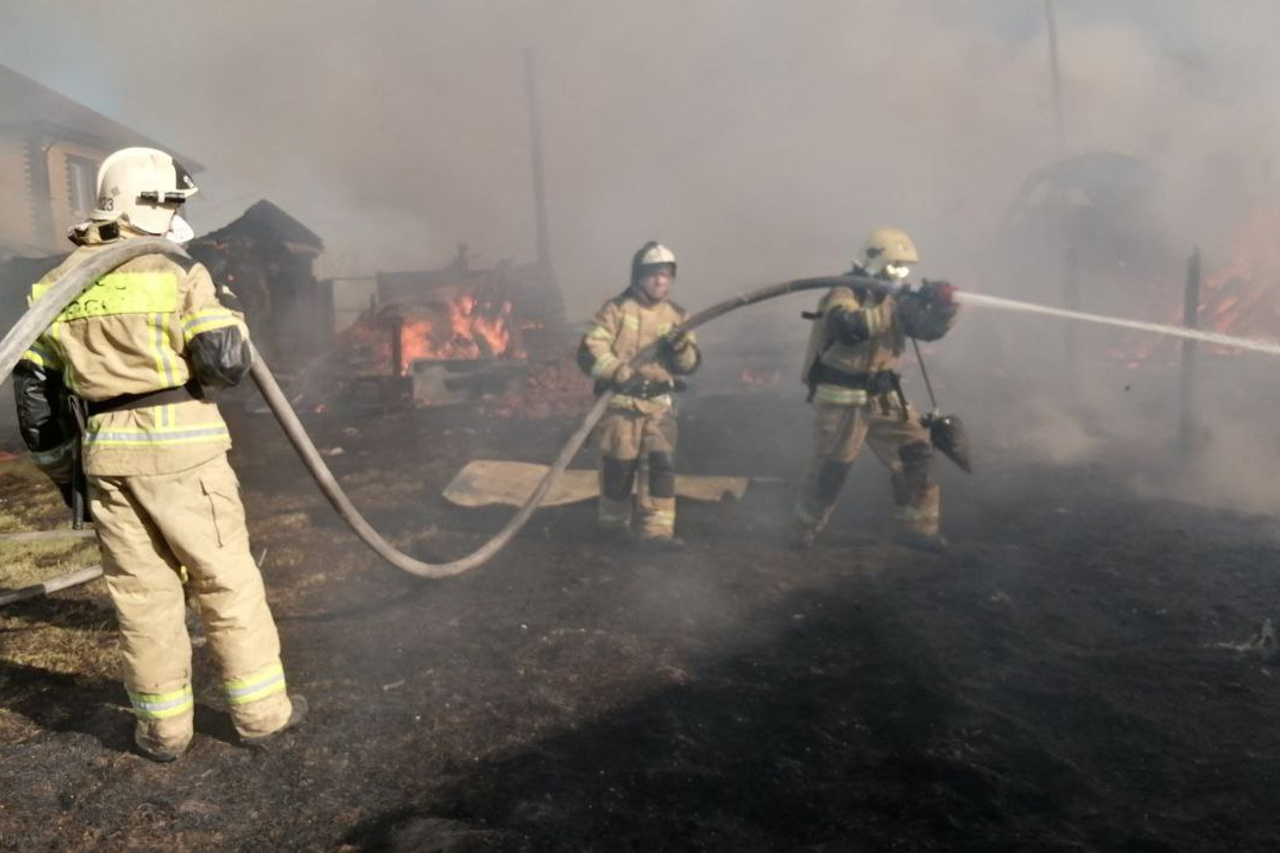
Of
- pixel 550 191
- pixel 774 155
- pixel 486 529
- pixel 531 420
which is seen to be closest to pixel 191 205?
pixel 550 191

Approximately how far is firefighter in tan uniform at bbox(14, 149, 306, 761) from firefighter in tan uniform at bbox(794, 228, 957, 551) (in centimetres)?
369

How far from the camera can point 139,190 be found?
130 inches

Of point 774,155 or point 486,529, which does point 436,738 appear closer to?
point 486,529

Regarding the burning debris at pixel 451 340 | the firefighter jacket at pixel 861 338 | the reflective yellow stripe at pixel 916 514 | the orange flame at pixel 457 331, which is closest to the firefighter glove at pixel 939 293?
the firefighter jacket at pixel 861 338

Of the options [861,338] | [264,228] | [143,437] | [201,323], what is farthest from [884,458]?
[264,228]

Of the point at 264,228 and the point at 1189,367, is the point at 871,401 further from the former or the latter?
the point at 264,228

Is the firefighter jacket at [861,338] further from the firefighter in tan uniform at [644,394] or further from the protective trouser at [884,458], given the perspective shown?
the firefighter in tan uniform at [644,394]

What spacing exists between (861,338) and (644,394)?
1.50m

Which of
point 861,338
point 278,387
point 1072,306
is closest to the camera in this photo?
point 278,387

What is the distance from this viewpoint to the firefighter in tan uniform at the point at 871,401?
5781 millimetres

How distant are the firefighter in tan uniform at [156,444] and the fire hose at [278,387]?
0.08 meters

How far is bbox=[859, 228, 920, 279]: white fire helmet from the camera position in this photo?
5824 millimetres

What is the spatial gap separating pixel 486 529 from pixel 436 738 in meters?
3.16

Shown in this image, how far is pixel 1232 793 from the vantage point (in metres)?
2.96
